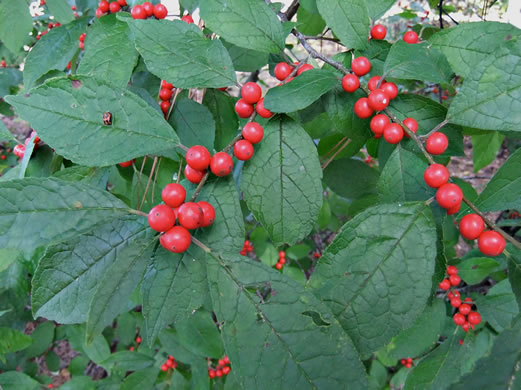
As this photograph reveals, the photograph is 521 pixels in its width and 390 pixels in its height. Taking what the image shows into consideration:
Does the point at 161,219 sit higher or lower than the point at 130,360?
higher

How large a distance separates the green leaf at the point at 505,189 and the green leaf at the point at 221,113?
868 mm

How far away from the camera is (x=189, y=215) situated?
71cm

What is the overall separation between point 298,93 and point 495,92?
443 millimetres

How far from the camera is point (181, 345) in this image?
2.10 m

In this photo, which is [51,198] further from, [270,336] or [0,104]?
[0,104]

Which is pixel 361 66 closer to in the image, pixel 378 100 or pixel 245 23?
pixel 378 100

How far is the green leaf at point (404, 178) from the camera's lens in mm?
859

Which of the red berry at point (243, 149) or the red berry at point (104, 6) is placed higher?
the red berry at point (104, 6)

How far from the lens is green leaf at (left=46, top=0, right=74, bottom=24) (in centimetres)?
147

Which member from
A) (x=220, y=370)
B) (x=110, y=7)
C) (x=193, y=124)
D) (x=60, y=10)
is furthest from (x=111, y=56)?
(x=220, y=370)

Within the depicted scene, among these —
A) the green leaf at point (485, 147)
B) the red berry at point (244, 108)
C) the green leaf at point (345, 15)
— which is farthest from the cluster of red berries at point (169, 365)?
the green leaf at point (485, 147)

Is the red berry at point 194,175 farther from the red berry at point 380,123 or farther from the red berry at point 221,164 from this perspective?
the red berry at point 380,123

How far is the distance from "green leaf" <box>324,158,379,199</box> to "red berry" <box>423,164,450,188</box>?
91 centimetres

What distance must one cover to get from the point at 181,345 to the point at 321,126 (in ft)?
4.99
